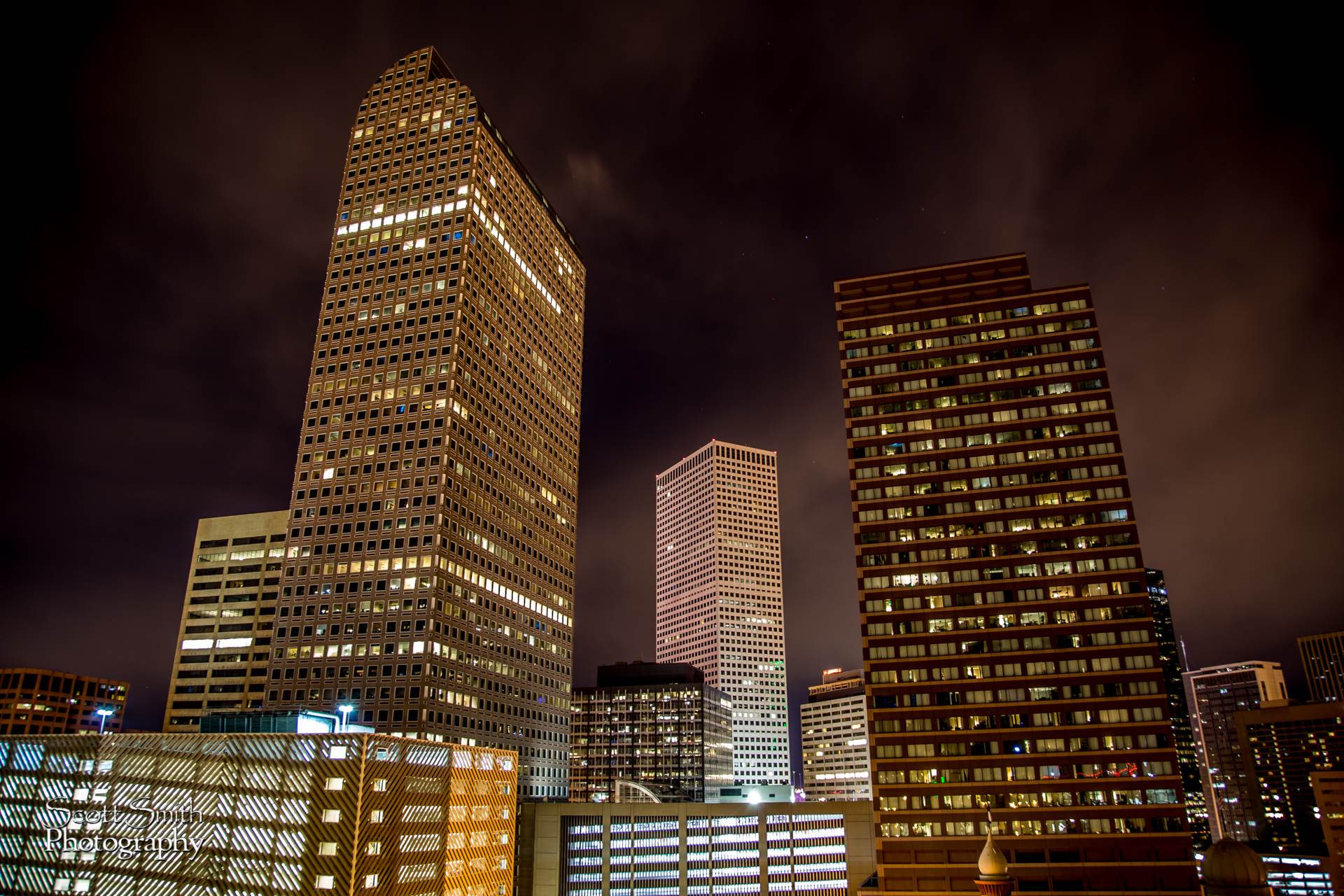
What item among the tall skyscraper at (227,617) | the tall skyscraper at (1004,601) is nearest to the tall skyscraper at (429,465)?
the tall skyscraper at (227,617)

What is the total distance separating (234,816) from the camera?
9000 centimetres

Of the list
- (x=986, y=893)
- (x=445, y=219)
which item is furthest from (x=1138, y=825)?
(x=445, y=219)

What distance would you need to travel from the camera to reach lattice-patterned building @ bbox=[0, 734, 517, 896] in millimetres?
87688

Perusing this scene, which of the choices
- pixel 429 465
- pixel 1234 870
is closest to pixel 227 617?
pixel 429 465

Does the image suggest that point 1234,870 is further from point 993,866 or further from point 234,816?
point 234,816

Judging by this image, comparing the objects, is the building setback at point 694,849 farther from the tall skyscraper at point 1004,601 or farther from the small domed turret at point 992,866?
the small domed turret at point 992,866

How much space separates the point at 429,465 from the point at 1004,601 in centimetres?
10075

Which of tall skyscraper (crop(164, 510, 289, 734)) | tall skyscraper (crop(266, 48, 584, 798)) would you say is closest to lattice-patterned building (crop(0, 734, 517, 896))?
tall skyscraper (crop(266, 48, 584, 798))

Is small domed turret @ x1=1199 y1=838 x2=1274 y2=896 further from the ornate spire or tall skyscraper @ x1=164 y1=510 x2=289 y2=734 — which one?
tall skyscraper @ x1=164 y1=510 x2=289 y2=734

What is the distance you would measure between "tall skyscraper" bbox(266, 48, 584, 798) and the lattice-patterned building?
1772 inches

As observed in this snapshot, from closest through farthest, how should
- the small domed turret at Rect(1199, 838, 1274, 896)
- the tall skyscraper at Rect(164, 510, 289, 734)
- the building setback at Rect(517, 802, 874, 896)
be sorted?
the small domed turret at Rect(1199, 838, 1274, 896) < the building setback at Rect(517, 802, 874, 896) < the tall skyscraper at Rect(164, 510, 289, 734)

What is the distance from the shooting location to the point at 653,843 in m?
181

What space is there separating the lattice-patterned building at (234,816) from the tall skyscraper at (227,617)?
246 feet

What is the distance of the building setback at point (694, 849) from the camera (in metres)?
166
